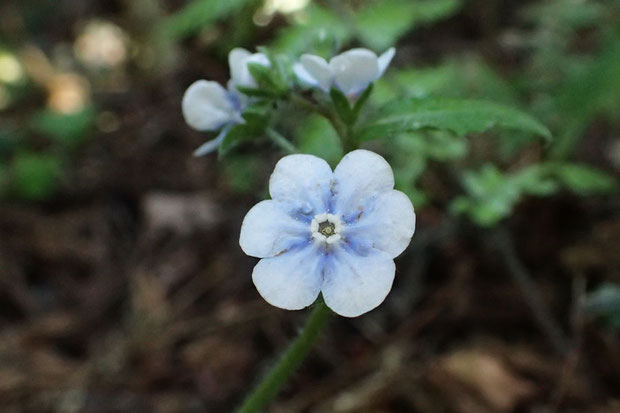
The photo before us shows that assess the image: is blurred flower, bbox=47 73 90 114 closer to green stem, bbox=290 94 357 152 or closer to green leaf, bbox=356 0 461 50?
green leaf, bbox=356 0 461 50

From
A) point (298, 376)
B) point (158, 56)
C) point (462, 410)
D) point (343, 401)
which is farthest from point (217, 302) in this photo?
point (158, 56)

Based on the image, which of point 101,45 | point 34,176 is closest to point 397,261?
point 34,176

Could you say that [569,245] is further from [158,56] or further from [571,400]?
[158,56]

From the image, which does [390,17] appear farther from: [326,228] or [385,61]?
[326,228]

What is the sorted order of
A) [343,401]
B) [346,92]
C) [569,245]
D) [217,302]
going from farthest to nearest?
1. [217,302]
2. [569,245]
3. [343,401]
4. [346,92]

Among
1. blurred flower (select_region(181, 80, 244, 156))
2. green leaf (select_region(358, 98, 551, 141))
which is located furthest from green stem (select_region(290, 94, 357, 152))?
blurred flower (select_region(181, 80, 244, 156))

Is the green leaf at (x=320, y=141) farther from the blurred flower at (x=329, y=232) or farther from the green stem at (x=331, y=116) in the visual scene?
the blurred flower at (x=329, y=232)

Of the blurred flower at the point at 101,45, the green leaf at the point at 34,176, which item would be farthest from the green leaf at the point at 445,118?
the blurred flower at the point at 101,45
